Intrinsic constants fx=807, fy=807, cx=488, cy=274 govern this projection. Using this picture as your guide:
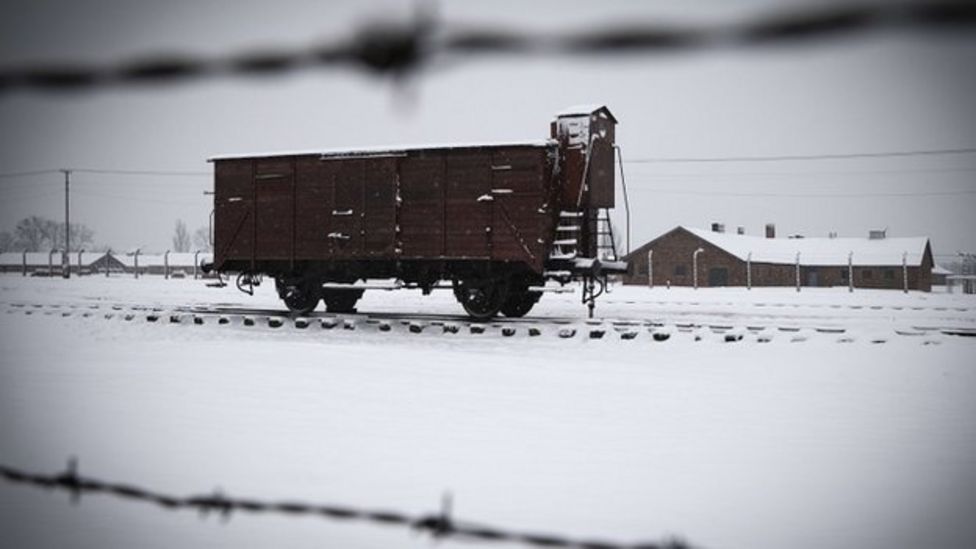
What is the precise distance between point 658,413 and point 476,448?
2.29 m

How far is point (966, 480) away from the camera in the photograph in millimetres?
5824

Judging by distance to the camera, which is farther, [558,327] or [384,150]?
[384,150]

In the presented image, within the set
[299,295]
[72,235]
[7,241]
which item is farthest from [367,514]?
[72,235]

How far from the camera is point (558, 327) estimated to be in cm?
1489

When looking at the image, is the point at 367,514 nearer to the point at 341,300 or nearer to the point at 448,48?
the point at 448,48

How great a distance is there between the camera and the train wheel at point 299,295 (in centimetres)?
1888

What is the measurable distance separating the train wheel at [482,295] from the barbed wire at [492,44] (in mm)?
14528

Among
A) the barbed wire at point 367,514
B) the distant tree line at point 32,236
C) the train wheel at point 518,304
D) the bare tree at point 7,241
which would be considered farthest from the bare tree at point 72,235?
the barbed wire at point 367,514

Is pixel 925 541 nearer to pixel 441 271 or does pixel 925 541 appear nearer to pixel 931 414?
pixel 931 414

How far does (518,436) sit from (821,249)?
6119 cm

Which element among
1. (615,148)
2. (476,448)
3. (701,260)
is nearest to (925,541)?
(476,448)

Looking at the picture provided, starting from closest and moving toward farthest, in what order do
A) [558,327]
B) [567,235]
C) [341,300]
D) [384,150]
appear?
[558,327] < [567,235] < [384,150] < [341,300]

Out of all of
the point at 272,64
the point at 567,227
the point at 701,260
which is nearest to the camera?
the point at 272,64

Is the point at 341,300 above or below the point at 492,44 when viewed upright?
below
